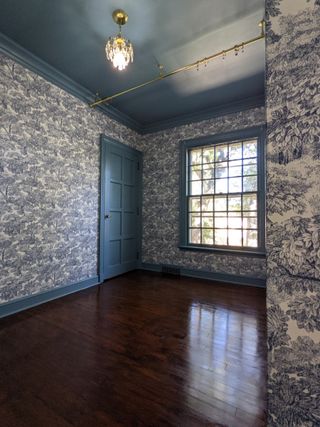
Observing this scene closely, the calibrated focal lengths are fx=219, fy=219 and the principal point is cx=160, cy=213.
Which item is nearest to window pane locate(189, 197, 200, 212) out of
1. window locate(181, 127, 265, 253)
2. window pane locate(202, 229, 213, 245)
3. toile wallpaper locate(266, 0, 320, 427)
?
window locate(181, 127, 265, 253)

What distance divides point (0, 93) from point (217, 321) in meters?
3.33

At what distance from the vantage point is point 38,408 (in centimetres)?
124

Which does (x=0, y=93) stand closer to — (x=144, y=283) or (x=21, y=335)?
(x=21, y=335)

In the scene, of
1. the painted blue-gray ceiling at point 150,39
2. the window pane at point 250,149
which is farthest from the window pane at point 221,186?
the painted blue-gray ceiling at point 150,39

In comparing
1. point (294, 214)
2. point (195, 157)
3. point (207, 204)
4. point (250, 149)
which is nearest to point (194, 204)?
point (207, 204)

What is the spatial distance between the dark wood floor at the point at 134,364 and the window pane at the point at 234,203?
5.01ft

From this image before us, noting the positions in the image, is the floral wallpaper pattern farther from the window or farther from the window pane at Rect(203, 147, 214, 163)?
the window pane at Rect(203, 147, 214, 163)

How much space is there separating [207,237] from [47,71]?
3366 mm

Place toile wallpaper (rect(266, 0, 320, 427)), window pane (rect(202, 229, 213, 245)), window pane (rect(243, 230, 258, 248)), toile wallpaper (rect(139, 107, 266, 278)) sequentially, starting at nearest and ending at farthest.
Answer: toile wallpaper (rect(266, 0, 320, 427)), window pane (rect(243, 230, 258, 248)), toile wallpaper (rect(139, 107, 266, 278)), window pane (rect(202, 229, 213, 245))

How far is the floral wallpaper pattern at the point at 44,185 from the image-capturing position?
241 centimetres

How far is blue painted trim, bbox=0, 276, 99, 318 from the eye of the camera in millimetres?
2385

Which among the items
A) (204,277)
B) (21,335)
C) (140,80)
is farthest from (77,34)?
(204,277)

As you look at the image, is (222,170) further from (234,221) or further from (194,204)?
(234,221)

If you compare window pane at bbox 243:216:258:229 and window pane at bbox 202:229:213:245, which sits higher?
window pane at bbox 243:216:258:229
